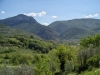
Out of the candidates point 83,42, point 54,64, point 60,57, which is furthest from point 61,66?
point 83,42

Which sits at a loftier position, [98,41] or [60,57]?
[98,41]

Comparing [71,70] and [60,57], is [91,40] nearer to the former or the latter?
[60,57]

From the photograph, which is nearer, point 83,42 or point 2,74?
point 2,74

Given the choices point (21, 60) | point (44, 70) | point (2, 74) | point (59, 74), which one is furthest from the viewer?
point (21, 60)

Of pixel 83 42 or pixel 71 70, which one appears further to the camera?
pixel 83 42

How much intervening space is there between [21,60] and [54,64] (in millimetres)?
69169

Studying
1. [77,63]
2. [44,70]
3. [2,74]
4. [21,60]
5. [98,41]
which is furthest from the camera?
[21,60]

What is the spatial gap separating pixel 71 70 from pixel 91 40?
91.7ft

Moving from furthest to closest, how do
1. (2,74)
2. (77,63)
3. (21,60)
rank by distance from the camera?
1. (21,60)
2. (77,63)
3. (2,74)

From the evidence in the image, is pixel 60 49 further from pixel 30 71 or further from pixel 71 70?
pixel 30 71

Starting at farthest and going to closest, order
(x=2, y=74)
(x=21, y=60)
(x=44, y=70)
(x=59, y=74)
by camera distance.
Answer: (x=21, y=60), (x=59, y=74), (x=44, y=70), (x=2, y=74)

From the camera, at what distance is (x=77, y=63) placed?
300 ft

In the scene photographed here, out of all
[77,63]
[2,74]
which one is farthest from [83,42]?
[2,74]

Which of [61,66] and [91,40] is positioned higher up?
[91,40]
